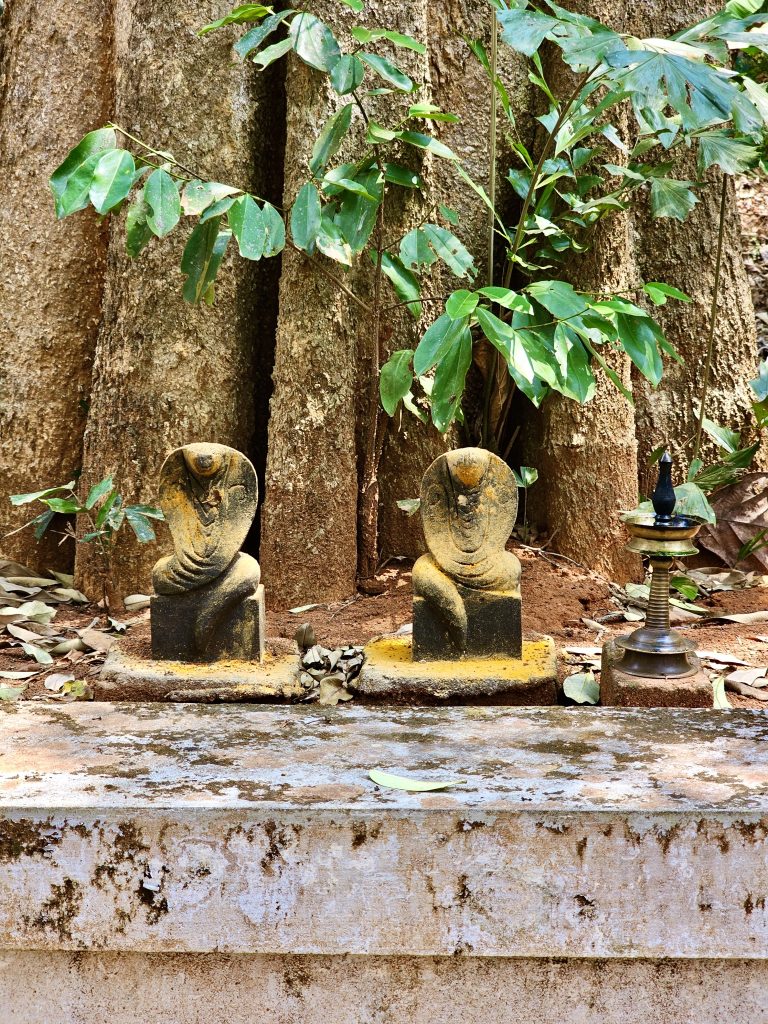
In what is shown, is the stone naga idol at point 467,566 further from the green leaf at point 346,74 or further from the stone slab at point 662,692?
the green leaf at point 346,74

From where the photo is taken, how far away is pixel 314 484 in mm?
3848

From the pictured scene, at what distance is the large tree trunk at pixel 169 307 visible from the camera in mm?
3926

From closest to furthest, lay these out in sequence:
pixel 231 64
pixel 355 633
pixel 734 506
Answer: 1. pixel 355 633
2. pixel 231 64
3. pixel 734 506

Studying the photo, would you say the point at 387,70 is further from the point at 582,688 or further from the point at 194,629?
the point at 582,688

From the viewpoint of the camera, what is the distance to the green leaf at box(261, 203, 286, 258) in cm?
320

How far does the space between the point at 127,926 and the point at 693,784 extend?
1.15m

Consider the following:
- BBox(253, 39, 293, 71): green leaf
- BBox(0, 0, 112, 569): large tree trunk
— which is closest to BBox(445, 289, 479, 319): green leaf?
BBox(253, 39, 293, 71): green leaf

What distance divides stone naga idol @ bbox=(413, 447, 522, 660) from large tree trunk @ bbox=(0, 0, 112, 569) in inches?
67.9

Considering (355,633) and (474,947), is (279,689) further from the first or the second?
(474,947)

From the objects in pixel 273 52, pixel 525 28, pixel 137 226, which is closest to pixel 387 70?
pixel 273 52

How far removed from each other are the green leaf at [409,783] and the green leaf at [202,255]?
72.1 inches

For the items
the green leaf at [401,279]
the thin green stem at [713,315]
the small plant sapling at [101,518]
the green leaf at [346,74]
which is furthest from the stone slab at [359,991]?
the thin green stem at [713,315]

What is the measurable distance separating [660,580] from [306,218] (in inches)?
57.7

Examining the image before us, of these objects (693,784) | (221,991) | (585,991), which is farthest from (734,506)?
(221,991)
